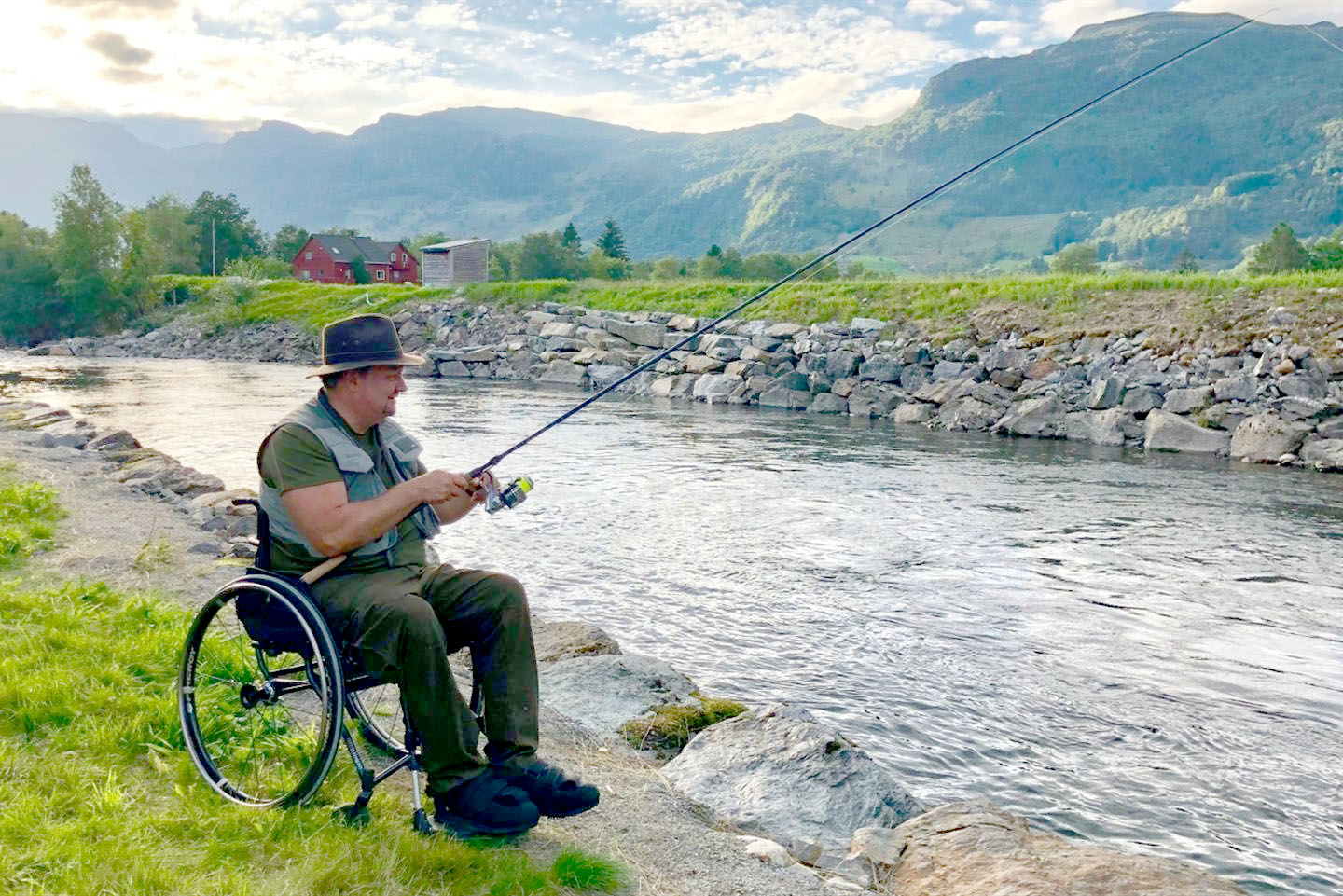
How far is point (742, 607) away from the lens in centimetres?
807

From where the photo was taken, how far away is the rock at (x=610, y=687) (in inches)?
205

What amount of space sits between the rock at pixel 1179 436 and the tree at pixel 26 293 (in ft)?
172

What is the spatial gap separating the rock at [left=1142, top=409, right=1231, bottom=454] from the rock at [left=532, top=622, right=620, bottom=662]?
1507 centimetres

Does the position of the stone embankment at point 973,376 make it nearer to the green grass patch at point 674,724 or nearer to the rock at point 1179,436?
the rock at point 1179,436

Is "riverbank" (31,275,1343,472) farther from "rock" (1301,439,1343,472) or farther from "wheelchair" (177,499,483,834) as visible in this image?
"wheelchair" (177,499,483,834)

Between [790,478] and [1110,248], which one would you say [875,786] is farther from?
[1110,248]

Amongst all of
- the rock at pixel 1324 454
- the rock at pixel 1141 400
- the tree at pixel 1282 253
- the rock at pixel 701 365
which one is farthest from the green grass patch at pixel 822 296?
the tree at pixel 1282 253

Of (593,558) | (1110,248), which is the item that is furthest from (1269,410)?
(1110,248)

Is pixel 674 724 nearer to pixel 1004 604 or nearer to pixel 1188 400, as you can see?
pixel 1004 604

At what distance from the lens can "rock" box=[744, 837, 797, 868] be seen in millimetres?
3658

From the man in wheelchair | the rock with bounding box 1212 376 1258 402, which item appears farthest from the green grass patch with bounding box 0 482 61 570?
the rock with bounding box 1212 376 1258 402

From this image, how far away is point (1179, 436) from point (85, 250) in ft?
174

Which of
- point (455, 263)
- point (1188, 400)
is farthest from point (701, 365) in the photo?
point (455, 263)

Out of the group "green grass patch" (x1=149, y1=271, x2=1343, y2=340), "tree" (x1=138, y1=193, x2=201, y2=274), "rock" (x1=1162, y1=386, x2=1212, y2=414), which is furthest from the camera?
"tree" (x1=138, y1=193, x2=201, y2=274)
